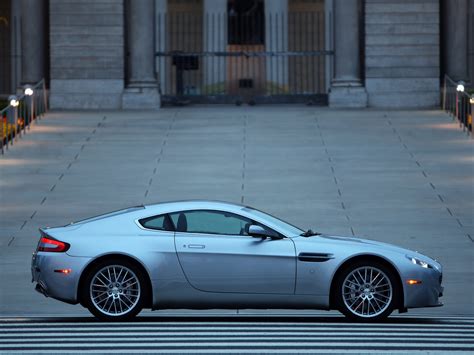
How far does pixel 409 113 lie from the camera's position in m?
32.9

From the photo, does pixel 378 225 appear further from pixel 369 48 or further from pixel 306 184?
pixel 369 48

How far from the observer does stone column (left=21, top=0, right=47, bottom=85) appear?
35281 mm

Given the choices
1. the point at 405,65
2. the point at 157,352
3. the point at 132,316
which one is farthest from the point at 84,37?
the point at 157,352

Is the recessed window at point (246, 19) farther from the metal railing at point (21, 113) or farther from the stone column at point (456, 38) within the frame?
the metal railing at point (21, 113)

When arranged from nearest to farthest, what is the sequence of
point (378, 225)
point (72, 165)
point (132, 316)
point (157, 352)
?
1. point (157, 352)
2. point (132, 316)
3. point (378, 225)
4. point (72, 165)

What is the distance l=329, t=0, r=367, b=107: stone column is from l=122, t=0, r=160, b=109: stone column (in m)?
4.71

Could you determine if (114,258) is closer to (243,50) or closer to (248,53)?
(248,53)

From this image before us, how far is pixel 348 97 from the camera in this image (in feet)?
113

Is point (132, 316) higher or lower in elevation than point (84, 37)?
lower

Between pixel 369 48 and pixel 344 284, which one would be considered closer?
pixel 344 284

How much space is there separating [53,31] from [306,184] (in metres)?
13.6

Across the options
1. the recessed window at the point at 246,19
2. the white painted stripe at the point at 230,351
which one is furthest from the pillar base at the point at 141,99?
the white painted stripe at the point at 230,351

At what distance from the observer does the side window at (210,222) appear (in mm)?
12961

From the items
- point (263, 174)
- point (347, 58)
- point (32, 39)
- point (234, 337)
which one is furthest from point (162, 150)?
point (234, 337)
